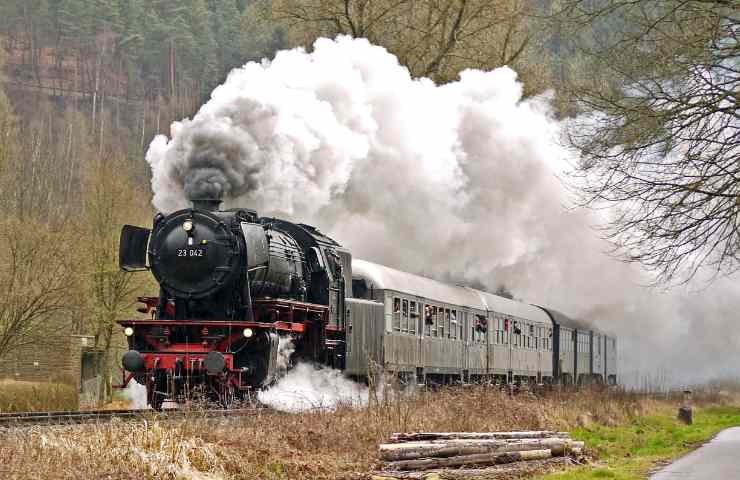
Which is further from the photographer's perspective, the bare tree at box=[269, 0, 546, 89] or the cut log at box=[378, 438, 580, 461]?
the bare tree at box=[269, 0, 546, 89]

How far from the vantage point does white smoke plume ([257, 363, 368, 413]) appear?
16.1 meters

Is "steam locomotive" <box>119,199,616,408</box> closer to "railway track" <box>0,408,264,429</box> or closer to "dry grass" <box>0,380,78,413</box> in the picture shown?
"railway track" <box>0,408,264,429</box>

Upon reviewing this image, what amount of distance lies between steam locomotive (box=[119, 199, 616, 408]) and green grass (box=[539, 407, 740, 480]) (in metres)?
3.41

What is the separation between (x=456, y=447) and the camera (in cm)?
1142

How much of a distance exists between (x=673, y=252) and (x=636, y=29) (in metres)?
3.24

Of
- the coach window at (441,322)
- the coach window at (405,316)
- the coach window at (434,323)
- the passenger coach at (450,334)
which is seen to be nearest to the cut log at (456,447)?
the passenger coach at (450,334)

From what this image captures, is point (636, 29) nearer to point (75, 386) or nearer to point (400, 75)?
point (400, 75)

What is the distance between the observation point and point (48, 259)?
25.2 metres

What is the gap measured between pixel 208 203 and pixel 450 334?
835 cm

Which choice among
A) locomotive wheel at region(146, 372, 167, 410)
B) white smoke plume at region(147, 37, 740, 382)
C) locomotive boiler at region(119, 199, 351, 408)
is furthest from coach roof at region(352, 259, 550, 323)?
locomotive wheel at region(146, 372, 167, 410)

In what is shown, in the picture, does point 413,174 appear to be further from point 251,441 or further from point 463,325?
point 251,441

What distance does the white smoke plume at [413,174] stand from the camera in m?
19.3

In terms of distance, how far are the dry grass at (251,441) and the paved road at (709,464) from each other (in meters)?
2.23

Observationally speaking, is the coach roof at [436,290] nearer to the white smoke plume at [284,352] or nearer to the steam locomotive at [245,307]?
the steam locomotive at [245,307]
